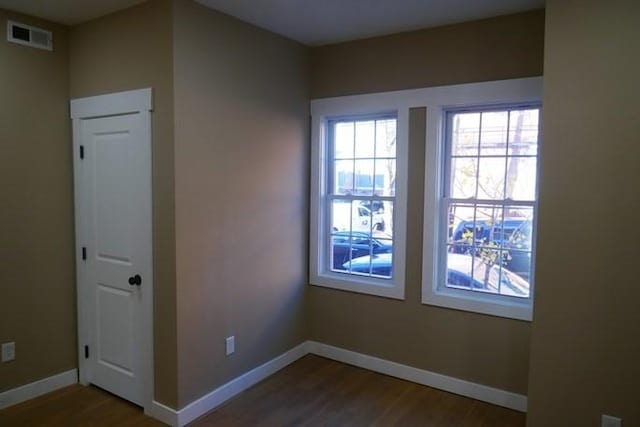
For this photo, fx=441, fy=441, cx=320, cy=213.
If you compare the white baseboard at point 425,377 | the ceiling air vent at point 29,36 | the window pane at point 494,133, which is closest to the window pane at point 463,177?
the window pane at point 494,133

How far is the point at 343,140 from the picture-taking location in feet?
12.7

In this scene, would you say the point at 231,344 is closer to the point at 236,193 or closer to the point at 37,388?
the point at 236,193

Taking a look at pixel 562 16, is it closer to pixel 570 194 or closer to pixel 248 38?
pixel 570 194

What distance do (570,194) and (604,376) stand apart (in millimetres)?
948

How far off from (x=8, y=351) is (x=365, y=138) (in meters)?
3.08

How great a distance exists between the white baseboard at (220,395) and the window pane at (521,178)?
7.31 feet

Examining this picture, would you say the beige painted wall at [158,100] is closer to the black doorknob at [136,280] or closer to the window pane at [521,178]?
the black doorknob at [136,280]

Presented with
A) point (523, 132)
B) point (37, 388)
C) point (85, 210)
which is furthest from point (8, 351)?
point (523, 132)

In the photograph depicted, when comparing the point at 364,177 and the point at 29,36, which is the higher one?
the point at 29,36

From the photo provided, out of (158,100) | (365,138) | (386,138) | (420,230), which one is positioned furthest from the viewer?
(365,138)

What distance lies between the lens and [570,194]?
2.30m

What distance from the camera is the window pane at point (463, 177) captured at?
328cm

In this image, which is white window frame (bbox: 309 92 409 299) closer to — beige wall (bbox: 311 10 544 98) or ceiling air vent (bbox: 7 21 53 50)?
beige wall (bbox: 311 10 544 98)

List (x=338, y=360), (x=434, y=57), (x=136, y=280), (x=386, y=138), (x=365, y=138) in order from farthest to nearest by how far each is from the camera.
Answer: (x=338, y=360) < (x=365, y=138) < (x=386, y=138) < (x=434, y=57) < (x=136, y=280)
